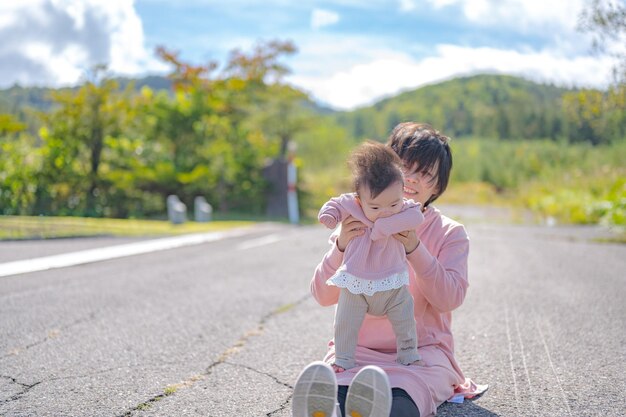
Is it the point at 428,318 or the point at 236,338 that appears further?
the point at 236,338

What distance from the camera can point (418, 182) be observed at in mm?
2678

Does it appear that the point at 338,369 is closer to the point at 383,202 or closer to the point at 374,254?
the point at 374,254

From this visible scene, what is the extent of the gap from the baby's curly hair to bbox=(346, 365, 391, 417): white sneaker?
1.96ft

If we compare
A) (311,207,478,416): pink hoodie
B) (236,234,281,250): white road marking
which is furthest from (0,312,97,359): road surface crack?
(236,234,281,250): white road marking

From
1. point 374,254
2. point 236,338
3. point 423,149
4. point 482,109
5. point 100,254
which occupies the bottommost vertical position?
point 100,254

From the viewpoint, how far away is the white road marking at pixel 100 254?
7.54m

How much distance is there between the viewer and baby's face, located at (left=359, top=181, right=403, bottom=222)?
2.29m

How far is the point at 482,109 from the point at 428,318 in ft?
183

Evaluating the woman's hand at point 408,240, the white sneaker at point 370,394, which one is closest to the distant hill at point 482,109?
the woman's hand at point 408,240

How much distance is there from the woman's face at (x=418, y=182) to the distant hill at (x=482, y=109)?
27.6m

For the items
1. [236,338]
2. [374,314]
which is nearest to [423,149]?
[374,314]

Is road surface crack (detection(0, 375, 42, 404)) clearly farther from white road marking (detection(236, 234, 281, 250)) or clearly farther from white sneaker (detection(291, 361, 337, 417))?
white road marking (detection(236, 234, 281, 250))

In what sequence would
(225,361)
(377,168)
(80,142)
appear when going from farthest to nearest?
(80,142)
(225,361)
(377,168)

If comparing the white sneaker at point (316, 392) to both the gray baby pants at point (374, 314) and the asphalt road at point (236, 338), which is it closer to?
the gray baby pants at point (374, 314)
